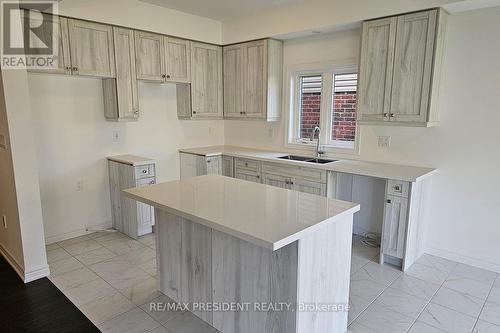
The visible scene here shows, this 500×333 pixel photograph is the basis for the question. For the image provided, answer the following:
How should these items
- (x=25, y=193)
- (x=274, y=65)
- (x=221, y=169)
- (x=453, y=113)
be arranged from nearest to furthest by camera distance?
1. (x=25, y=193)
2. (x=453, y=113)
3. (x=274, y=65)
4. (x=221, y=169)

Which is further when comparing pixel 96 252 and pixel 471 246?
pixel 96 252

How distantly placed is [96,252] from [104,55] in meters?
2.19

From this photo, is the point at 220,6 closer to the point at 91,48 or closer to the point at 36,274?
the point at 91,48

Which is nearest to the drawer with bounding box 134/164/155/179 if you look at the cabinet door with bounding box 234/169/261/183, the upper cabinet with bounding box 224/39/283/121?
the cabinet door with bounding box 234/169/261/183

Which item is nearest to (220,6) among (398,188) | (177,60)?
(177,60)

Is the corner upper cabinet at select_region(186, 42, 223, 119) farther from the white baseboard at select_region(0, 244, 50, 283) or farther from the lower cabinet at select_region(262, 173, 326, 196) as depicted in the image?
the white baseboard at select_region(0, 244, 50, 283)

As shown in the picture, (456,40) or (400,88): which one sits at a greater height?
(456,40)

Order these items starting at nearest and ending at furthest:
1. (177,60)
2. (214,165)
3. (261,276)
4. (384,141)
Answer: (261,276), (384,141), (177,60), (214,165)

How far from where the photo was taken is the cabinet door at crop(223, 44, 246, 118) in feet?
15.1

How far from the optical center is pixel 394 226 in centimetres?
312

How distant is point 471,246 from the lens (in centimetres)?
321

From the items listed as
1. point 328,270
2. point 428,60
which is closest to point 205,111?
point 428,60

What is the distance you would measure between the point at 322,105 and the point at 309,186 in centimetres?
113

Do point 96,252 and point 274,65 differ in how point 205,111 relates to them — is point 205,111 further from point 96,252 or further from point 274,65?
point 96,252
